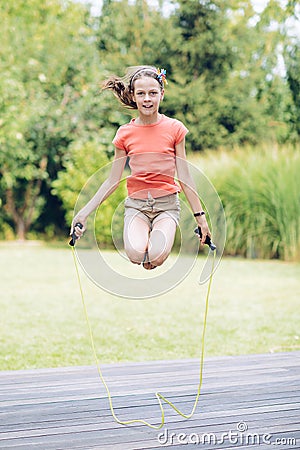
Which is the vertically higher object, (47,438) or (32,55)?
(32,55)

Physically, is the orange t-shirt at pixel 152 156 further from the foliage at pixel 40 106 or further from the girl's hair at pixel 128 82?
the foliage at pixel 40 106

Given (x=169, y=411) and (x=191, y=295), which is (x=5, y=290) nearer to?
(x=191, y=295)

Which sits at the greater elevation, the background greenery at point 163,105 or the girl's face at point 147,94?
the background greenery at point 163,105

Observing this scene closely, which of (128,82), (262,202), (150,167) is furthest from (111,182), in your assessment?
(262,202)

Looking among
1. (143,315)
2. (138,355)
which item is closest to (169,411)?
(138,355)

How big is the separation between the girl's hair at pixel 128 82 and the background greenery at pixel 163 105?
25.5 ft


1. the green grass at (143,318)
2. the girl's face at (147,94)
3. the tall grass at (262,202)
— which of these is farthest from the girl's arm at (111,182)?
the tall grass at (262,202)

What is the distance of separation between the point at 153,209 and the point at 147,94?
516mm

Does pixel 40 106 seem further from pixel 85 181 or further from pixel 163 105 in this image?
pixel 163 105

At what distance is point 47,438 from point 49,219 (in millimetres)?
13282

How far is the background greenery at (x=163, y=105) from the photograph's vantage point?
11.9m

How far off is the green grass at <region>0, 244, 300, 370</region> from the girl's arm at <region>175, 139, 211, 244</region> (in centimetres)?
176

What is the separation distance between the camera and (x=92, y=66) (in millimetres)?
15203

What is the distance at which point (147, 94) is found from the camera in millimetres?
3072
